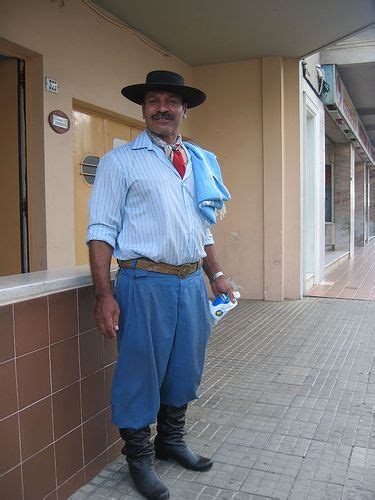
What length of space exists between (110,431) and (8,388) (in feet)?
2.93

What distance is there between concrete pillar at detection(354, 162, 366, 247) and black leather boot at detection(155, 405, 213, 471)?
716 inches

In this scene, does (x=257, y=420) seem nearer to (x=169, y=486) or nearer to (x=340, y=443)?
(x=340, y=443)

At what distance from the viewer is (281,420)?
11.5ft

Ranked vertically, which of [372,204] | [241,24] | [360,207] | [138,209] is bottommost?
[138,209]

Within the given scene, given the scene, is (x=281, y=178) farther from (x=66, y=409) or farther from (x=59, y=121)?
(x=66, y=409)

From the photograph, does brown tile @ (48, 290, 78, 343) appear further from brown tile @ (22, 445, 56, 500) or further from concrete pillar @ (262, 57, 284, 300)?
concrete pillar @ (262, 57, 284, 300)

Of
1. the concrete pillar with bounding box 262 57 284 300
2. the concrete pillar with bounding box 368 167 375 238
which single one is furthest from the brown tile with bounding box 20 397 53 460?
the concrete pillar with bounding box 368 167 375 238

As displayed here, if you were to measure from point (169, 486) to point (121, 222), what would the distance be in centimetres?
135

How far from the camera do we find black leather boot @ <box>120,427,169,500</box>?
8.30ft

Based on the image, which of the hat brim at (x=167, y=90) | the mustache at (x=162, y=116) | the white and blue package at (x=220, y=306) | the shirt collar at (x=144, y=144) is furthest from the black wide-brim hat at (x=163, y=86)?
the white and blue package at (x=220, y=306)

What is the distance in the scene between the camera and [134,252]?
2.47 m

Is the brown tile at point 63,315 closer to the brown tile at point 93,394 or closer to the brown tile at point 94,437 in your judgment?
the brown tile at point 93,394

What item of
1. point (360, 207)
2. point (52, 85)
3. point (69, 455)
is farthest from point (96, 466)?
point (360, 207)

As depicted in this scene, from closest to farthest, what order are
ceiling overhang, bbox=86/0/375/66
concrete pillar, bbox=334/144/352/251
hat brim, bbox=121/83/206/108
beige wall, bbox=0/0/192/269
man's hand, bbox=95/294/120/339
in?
man's hand, bbox=95/294/120/339
hat brim, bbox=121/83/206/108
beige wall, bbox=0/0/192/269
ceiling overhang, bbox=86/0/375/66
concrete pillar, bbox=334/144/352/251
